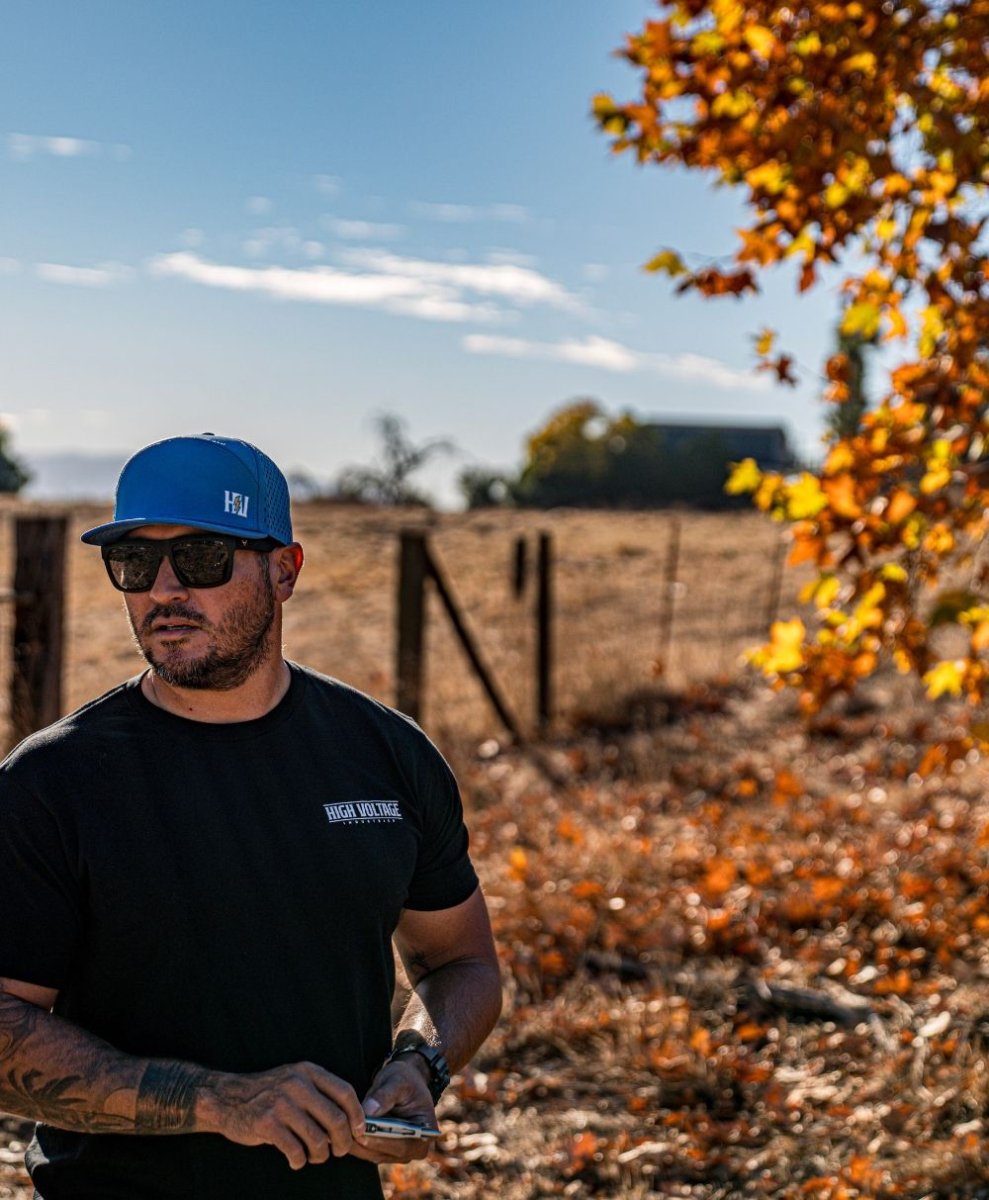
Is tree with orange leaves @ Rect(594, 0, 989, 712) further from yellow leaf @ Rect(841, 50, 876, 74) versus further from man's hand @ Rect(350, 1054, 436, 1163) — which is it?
man's hand @ Rect(350, 1054, 436, 1163)

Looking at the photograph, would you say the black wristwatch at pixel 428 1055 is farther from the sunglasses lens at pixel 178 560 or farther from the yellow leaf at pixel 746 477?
the yellow leaf at pixel 746 477

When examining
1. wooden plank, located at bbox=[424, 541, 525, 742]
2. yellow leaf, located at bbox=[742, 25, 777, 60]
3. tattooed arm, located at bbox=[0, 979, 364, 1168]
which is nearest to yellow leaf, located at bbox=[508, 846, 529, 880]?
wooden plank, located at bbox=[424, 541, 525, 742]

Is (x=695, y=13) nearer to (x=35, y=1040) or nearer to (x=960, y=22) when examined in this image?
(x=960, y=22)

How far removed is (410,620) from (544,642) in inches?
68.8

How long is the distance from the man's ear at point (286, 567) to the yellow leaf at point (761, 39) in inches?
104

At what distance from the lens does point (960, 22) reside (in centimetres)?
394

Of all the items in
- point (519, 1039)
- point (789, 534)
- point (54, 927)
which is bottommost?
point (519, 1039)

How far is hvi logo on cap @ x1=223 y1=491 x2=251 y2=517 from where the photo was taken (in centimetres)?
222

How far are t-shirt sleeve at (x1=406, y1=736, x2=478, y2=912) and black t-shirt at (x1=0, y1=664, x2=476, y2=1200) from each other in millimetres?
146

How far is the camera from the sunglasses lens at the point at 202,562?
7.23ft

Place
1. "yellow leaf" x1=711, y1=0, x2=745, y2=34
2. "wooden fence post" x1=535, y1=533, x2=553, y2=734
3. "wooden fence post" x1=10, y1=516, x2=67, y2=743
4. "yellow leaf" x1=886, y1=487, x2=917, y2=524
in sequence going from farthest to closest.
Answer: "wooden fence post" x1=535, y1=533, x2=553, y2=734 < "wooden fence post" x1=10, y1=516, x2=67, y2=743 < "yellow leaf" x1=711, y1=0, x2=745, y2=34 < "yellow leaf" x1=886, y1=487, x2=917, y2=524

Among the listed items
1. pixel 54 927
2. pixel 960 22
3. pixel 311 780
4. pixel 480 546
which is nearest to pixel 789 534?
pixel 960 22

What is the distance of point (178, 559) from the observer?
7.23ft

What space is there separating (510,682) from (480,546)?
47.6ft
